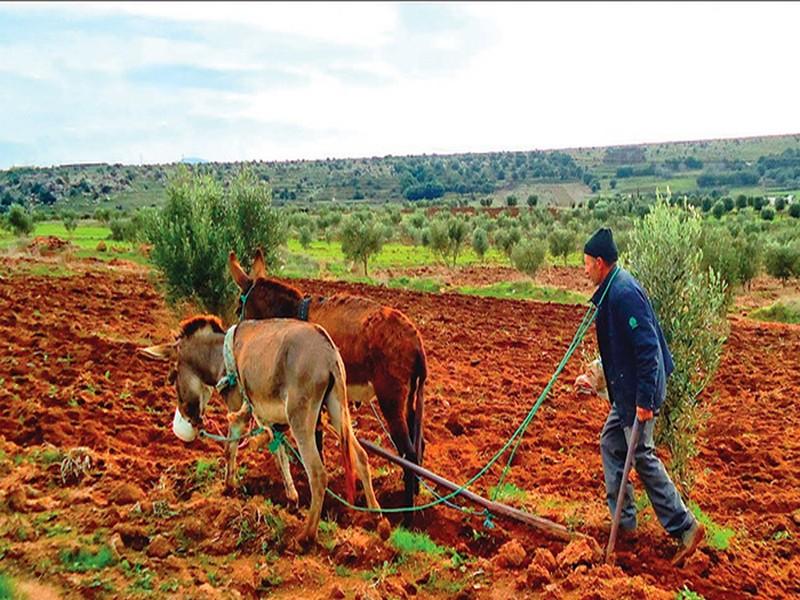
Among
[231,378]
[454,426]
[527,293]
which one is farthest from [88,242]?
[231,378]

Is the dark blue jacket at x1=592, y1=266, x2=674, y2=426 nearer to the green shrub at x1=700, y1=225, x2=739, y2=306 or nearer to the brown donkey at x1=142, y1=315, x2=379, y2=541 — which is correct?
the brown donkey at x1=142, y1=315, x2=379, y2=541

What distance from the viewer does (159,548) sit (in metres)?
5.42

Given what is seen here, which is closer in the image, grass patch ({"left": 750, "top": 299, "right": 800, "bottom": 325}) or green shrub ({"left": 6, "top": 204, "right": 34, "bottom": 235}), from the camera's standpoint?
grass patch ({"left": 750, "top": 299, "right": 800, "bottom": 325})

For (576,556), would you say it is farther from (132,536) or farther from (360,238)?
(360,238)

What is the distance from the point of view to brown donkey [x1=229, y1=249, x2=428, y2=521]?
7.01 metres

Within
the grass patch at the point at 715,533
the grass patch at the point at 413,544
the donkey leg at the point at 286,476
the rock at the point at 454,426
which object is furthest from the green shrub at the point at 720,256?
the donkey leg at the point at 286,476

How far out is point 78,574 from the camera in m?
4.96

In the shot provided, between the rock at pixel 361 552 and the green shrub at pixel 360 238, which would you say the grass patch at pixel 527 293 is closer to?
the green shrub at pixel 360 238

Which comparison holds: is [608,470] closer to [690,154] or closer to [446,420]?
[446,420]

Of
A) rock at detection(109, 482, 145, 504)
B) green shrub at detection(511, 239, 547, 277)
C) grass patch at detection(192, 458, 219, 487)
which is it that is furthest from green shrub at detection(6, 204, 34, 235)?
rock at detection(109, 482, 145, 504)

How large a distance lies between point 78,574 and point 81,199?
90.0m

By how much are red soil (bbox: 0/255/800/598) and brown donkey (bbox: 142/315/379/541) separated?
441mm

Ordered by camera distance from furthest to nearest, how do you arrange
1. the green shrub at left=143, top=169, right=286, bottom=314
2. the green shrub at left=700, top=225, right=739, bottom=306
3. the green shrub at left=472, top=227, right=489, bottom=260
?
the green shrub at left=472, top=227, right=489, bottom=260, the green shrub at left=700, top=225, right=739, bottom=306, the green shrub at left=143, top=169, right=286, bottom=314

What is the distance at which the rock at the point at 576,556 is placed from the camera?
552 centimetres
